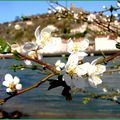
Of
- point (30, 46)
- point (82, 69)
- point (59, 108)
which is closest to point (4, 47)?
point (30, 46)

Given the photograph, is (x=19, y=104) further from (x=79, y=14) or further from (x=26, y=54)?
(x=26, y=54)

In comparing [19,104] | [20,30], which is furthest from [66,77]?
[20,30]

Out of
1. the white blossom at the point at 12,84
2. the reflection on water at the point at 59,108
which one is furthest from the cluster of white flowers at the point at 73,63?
the reflection on water at the point at 59,108

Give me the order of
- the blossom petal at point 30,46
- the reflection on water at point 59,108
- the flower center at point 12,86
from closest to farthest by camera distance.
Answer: the blossom petal at point 30,46 < the flower center at point 12,86 < the reflection on water at point 59,108

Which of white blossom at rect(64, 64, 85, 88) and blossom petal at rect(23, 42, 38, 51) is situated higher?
blossom petal at rect(23, 42, 38, 51)

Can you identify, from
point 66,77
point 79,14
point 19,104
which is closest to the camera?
point 66,77

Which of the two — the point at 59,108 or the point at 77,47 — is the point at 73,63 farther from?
the point at 59,108

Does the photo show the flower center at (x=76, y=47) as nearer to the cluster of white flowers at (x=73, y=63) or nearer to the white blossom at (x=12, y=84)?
the cluster of white flowers at (x=73, y=63)

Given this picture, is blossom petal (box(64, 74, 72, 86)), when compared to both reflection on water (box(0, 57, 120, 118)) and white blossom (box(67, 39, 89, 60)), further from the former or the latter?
reflection on water (box(0, 57, 120, 118))

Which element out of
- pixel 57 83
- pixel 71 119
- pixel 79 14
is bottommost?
pixel 71 119

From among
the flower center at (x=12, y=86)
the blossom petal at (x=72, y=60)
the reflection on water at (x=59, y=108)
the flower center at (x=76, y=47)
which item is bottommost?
the reflection on water at (x=59, y=108)

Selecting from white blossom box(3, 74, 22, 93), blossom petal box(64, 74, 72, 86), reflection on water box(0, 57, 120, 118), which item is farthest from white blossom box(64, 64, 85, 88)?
reflection on water box(0, 57, 120, 118)
